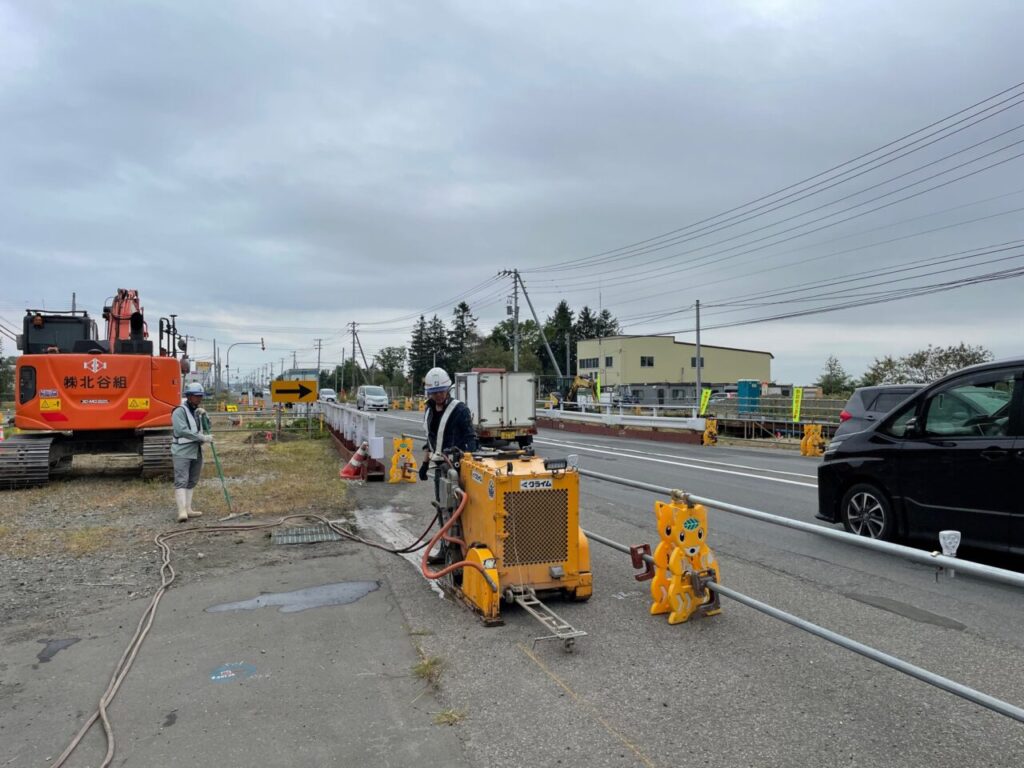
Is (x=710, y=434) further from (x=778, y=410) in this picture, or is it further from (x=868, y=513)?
(x=868, y=513)

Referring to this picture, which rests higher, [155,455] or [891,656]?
[155,455]

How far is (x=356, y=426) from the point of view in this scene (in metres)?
15.7

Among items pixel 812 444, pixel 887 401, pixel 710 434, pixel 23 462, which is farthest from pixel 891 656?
pixel 710 434

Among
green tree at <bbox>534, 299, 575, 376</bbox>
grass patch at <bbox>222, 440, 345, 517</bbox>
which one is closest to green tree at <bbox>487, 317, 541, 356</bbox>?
green tree at <bbox>534, 299, 575, 376</bbox>

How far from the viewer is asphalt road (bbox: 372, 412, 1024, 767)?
334 centimetres

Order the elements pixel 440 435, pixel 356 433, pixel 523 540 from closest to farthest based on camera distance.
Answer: pixel 523 540
pixel 440 435
pixel 356 433

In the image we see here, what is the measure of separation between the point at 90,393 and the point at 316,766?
427 inches

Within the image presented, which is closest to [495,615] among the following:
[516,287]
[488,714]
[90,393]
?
[488,714]

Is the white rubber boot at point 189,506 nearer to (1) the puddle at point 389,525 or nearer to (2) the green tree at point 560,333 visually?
(1) the puddle at point 389,525

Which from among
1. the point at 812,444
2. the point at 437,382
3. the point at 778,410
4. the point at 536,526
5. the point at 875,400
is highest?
the point at 437,382

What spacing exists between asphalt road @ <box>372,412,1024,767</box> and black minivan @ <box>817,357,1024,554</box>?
49cm

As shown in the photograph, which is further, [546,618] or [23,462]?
[23,462]

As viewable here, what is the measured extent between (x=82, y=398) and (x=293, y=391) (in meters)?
8.54

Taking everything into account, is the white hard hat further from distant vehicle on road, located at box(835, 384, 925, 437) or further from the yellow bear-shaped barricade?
distant vehicle on road, located at box(835, 384, 925, 437)
